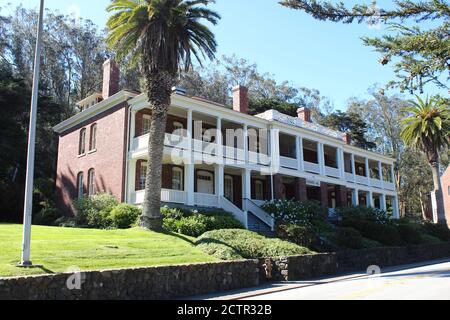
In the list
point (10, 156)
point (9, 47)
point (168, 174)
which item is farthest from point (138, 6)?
point (9, 47)

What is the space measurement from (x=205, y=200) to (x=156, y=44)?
Answer: 9517 millimetres

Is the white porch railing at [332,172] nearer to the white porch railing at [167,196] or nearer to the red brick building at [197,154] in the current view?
the red brick building at [197,154]

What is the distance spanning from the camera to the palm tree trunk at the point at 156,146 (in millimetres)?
20375

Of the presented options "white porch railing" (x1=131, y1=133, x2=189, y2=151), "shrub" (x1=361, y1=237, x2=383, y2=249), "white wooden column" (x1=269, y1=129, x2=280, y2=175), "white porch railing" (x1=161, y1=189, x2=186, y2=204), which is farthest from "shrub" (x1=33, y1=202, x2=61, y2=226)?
"shrub" (x1=361, y1=237, x2=383, y2=249)

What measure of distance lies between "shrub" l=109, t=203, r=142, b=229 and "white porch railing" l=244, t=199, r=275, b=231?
7408 millimetres

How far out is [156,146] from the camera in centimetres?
2117

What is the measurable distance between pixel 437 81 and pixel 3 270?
10.1 m

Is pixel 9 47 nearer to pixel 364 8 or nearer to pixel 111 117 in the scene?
pixel 111 117

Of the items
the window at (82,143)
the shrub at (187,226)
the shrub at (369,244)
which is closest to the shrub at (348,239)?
the shrub at (369,244)

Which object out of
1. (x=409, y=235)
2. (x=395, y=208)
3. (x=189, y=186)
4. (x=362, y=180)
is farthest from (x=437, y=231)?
(x=189, y=186)

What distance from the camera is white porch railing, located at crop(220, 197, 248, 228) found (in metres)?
25.6

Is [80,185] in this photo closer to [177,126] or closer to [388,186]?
[177,126]

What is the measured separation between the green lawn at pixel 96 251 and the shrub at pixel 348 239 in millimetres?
8862

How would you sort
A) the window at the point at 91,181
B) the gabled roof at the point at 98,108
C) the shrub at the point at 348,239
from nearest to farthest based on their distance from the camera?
the shrub at the point at 348,239, the gabled roof at the point at 98,108, the window at the point at 91,181
